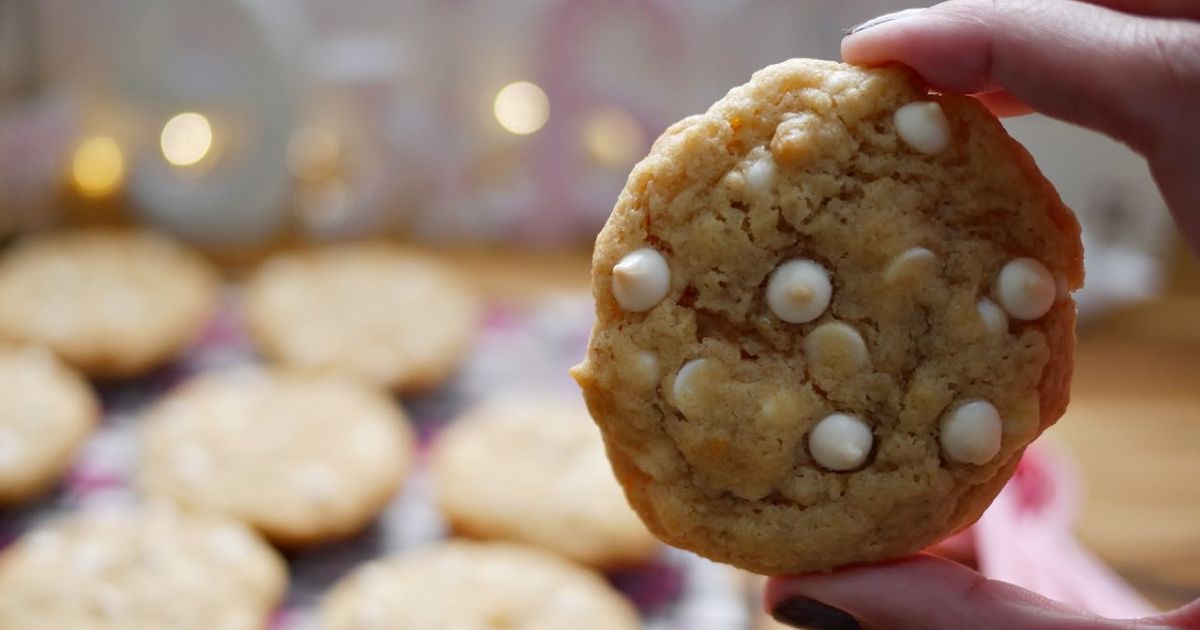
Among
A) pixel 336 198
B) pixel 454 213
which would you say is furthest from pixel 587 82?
pixel 336 198

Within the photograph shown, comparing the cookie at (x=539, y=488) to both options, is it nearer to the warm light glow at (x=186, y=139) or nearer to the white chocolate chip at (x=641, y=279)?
the white chocolate chip at (x=641, y=279)

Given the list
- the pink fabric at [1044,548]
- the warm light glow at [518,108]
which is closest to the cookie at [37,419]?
the warm light glow at [518,108]

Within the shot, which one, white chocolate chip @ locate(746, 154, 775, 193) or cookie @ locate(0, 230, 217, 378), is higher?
white chocolate chip @ locate(746, 154, 775, 193)

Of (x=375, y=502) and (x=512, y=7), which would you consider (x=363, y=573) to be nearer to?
(x=375, y=502)

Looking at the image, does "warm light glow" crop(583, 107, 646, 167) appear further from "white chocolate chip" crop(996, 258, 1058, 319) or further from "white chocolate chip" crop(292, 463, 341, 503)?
"white chocolate chip" crop(996, 258, 1058, 319)

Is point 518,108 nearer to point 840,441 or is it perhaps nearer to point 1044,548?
point 1044,548

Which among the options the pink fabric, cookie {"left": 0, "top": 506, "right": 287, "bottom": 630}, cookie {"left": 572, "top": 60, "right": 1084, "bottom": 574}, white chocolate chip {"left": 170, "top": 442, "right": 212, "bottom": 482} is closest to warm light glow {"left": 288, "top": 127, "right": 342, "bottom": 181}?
white chocolate chip {"left": 170, "top": 442, "right": 212, "bottom": 482}

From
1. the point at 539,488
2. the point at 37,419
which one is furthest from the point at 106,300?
the point at 539,488
